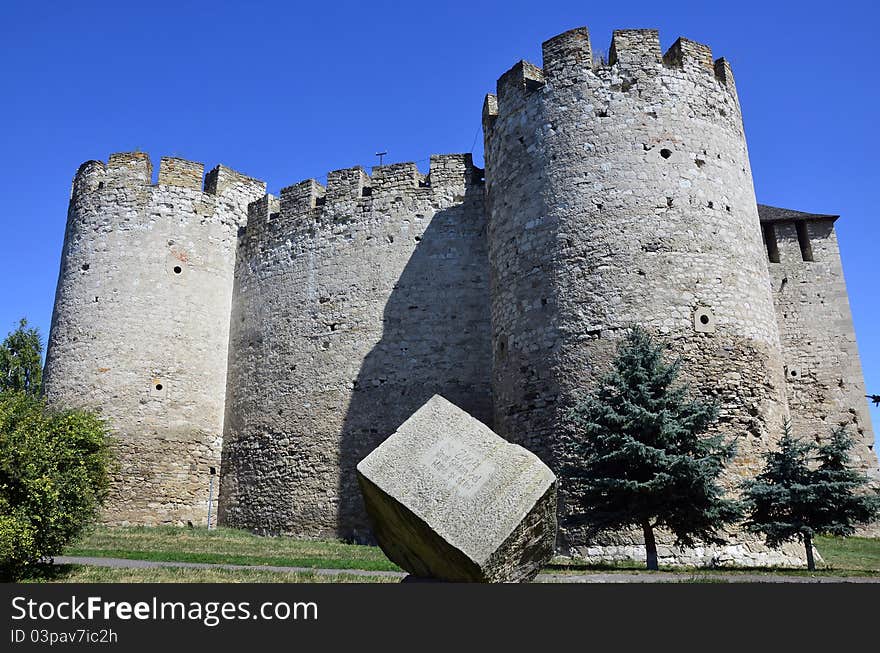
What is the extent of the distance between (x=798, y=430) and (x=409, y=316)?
10.6m

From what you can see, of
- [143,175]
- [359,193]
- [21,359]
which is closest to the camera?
[359,193]

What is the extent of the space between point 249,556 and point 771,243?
16.4 metres

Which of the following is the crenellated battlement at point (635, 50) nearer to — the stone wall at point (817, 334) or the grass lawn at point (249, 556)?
the stone wall at point (817, 334)

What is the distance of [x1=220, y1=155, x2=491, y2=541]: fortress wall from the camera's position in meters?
18.5

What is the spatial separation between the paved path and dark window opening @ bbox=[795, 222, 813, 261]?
42.3 ft

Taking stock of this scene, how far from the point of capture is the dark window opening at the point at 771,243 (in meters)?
20.9

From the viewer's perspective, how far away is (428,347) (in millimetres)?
18672

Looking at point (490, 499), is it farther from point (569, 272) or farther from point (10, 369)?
point (10, 369)

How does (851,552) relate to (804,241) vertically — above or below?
below

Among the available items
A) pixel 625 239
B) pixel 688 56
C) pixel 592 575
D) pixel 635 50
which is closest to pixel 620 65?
pixel 635 50

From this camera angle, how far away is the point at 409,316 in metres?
19.1

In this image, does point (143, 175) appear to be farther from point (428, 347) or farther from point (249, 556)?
point (249, 556)
